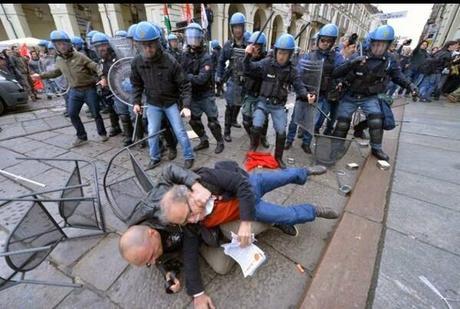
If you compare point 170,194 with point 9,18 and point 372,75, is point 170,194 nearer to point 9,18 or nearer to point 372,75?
point 372,75

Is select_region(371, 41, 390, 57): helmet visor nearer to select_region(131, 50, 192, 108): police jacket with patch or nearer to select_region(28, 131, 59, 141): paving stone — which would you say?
select_region(131, 50, 192, 108): police jacket with patch

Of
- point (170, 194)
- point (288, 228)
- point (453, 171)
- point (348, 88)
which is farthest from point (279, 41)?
point (453, 171)

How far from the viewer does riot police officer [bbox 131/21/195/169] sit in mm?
2736

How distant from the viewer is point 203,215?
148 centimetres

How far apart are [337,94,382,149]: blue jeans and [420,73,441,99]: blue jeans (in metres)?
6.52

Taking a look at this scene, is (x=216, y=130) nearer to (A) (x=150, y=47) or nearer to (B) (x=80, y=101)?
(A) (x=150, y=47)

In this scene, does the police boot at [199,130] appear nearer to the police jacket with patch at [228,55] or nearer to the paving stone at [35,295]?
the police jacket with patch at [228,55]

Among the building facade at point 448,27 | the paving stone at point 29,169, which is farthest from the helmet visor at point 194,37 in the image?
the building facade at point 448,27

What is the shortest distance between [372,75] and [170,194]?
3.24 m

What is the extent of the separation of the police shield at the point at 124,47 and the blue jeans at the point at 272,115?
8.46 ft

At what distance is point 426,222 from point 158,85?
3.38 metres

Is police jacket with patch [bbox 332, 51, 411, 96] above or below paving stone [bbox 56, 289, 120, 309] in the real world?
above

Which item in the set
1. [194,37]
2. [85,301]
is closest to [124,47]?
[194,37]

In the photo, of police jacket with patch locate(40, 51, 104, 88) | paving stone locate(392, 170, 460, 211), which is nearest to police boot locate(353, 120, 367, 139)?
paving stone locate(392, 170, 460, 211)
